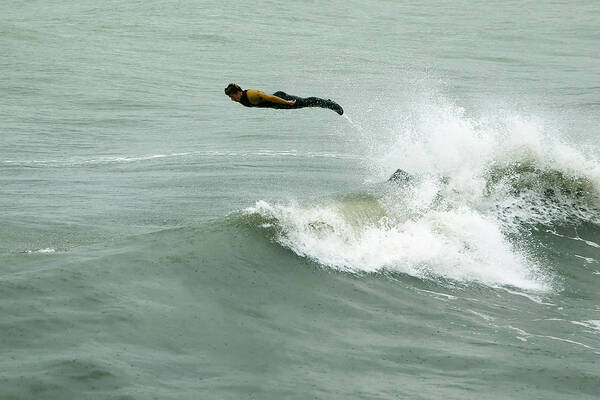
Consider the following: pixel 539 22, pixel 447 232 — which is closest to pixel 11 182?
pixel 447 232

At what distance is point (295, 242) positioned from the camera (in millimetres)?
11312

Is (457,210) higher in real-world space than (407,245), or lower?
higher

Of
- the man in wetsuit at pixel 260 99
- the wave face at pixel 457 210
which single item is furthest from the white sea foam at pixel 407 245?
the man in wetsuit at pixel 260 99

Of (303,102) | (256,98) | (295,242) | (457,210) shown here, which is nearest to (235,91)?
(256,98)

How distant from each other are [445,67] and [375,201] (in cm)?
2255

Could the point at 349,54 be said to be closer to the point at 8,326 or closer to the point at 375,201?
the point at 375,201

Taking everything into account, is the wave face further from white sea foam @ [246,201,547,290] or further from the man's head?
the man's head

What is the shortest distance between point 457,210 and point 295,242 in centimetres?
331

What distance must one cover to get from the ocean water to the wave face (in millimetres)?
44

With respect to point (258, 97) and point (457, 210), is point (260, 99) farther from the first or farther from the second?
point (457, 210)

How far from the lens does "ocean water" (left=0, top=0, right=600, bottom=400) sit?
769 centimetres

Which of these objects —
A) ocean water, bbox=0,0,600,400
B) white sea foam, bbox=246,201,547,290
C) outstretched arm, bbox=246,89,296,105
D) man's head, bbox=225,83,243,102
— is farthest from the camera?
outstretched arm, bbox=246,89,296,105

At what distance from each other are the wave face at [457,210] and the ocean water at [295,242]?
0.04 m

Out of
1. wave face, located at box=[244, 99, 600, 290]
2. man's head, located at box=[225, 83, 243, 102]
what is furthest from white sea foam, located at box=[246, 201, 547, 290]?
man's head, located at box=[225, 83, 243, 102]
